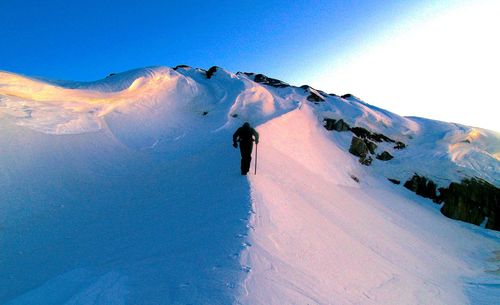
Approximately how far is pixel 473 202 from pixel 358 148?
6.83m

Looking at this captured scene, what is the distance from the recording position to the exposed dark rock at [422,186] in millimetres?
17797

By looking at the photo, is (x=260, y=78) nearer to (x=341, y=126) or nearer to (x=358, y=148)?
(x=341, y=126)

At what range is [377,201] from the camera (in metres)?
14.8

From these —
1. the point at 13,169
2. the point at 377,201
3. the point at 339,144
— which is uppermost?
the point at 339,144

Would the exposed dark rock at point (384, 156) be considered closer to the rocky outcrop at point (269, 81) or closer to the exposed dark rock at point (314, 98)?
the exposed dark rock at point (314, 98)

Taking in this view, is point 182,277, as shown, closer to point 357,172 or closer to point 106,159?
point 106,159

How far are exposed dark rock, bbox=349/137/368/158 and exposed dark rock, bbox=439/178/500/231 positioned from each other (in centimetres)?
484

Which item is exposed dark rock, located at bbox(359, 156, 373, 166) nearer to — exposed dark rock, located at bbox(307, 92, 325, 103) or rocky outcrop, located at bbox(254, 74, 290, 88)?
exposed dark rock, located at bbox(307, 92, 325, 103)

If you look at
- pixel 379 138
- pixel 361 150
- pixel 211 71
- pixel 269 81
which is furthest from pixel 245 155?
pixel 269 81

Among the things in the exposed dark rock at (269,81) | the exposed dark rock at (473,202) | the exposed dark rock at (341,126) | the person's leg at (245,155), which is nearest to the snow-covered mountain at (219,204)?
the exposed dark rock at (473,202)

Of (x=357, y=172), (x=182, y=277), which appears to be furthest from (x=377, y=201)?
(x=182, y=277)

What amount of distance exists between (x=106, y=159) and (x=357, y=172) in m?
13.2

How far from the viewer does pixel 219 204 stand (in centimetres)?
734

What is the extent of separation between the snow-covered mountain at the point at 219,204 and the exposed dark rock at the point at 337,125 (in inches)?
5.9
